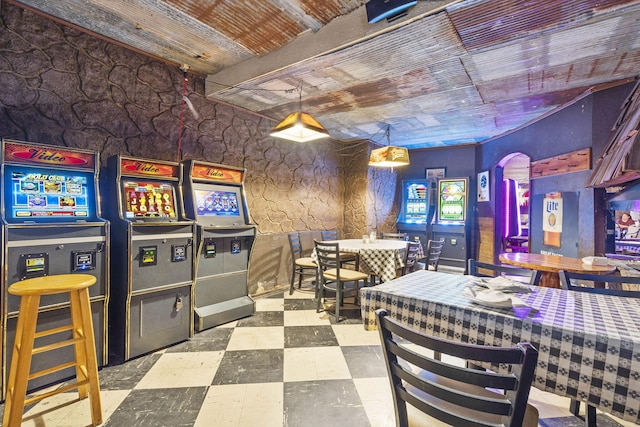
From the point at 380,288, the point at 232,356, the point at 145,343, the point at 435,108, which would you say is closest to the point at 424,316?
the point at 380,288

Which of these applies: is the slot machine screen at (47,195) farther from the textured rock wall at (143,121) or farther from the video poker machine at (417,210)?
the video poker machine at (417,210)

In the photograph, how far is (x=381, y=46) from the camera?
2.77 metres

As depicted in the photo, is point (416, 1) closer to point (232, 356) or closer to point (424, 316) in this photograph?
point (424, 316)

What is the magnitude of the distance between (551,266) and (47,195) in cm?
448

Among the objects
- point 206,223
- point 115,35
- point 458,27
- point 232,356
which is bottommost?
point 232,356

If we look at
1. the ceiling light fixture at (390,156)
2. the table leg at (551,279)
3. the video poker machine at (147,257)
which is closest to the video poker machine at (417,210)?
the ceiling light fixture at (390,156)

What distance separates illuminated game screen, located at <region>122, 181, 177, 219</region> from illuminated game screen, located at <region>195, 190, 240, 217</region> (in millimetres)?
328

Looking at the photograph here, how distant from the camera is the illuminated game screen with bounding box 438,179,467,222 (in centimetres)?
710

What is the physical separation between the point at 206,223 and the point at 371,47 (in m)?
2.48

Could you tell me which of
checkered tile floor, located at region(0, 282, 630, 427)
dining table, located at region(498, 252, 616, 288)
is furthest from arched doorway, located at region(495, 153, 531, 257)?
checkered tile floor, located at region(0, 282, 630, 427)

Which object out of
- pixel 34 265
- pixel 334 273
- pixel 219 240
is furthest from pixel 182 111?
pixel 334 273

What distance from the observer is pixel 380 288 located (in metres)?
1.85

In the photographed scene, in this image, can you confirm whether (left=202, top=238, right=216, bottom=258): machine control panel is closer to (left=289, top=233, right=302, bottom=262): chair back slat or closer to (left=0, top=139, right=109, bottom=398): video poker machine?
(left=0, top=139, right=109, bottom=398): video poker machine

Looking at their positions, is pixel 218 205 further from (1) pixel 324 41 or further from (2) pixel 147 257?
(1) pixel 324 41
